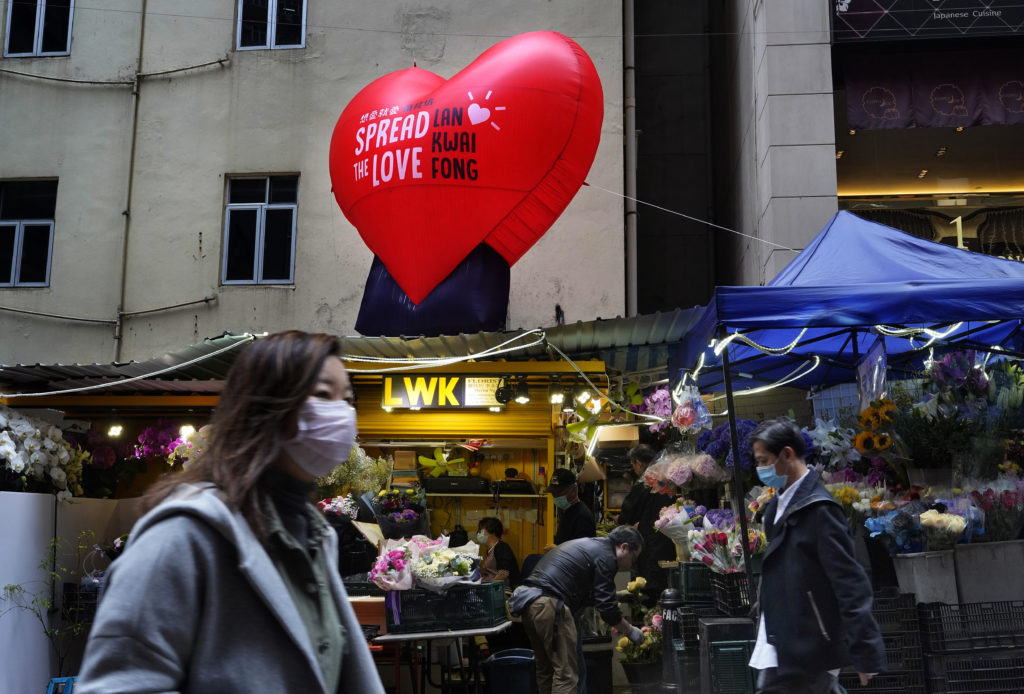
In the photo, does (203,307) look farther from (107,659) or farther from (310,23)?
(107,659)

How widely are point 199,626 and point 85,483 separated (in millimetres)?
9628

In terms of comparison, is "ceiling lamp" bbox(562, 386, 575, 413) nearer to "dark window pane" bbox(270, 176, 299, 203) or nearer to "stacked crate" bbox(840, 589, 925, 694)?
"dark window pane" bbox(270, 176, 299, 203)

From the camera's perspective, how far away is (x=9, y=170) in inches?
551

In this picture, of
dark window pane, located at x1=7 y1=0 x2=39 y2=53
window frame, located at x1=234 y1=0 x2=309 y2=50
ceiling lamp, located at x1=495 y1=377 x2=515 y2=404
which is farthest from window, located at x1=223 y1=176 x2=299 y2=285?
dark window pane, located at x1=7 y1=0 x2=39 y2=53

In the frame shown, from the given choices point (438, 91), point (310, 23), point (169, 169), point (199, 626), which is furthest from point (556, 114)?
point (199, 626)

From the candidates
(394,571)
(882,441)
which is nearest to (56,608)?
(394,571)

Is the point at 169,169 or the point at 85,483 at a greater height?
the point at 169,169

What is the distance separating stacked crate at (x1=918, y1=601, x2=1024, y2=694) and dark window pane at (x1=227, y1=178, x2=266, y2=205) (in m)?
10.7

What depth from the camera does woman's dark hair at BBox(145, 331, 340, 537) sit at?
1820mm

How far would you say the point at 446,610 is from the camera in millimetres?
6934

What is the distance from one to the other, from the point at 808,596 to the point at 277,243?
1038 cm

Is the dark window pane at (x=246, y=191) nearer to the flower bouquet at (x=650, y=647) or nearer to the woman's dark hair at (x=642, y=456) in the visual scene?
the woman's dark hair at (x=642, y=456)

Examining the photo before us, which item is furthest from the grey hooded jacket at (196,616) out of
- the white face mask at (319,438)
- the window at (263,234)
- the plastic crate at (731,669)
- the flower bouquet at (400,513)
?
the window at (263,234)

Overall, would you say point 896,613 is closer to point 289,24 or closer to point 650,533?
point 650,533
